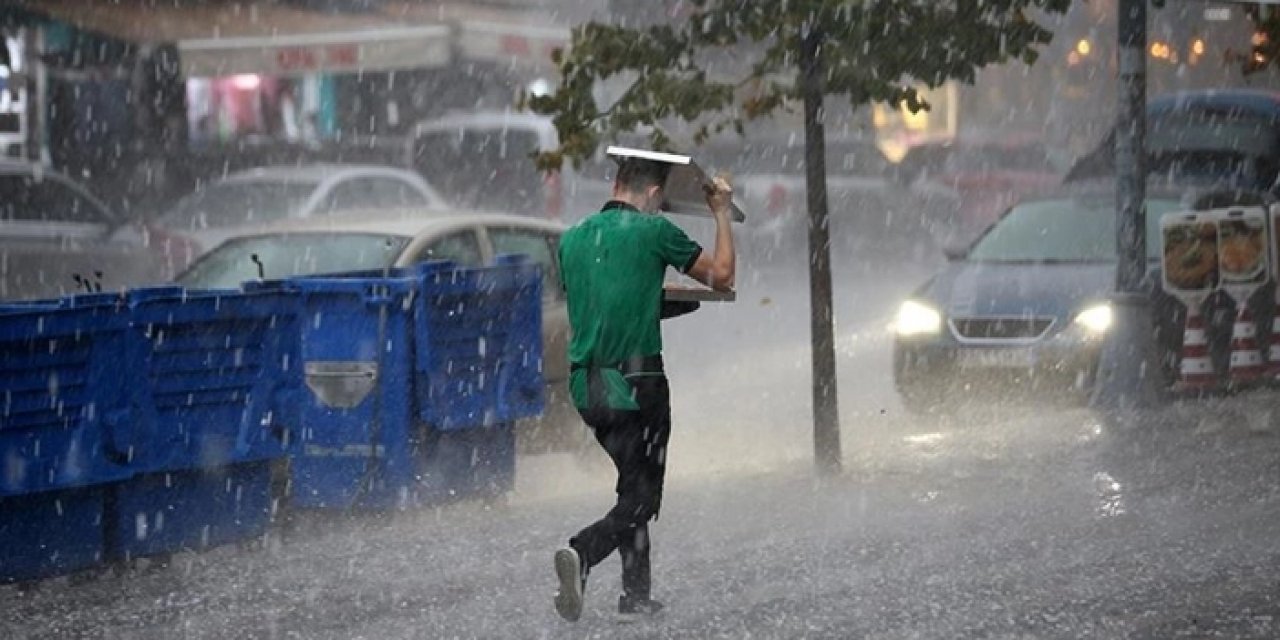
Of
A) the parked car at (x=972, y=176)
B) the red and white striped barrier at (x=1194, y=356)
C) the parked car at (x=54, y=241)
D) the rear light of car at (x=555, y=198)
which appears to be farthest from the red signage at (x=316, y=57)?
the red and white striped barrier at (x=1194, y=356)

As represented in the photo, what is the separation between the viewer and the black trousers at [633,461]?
869 cm

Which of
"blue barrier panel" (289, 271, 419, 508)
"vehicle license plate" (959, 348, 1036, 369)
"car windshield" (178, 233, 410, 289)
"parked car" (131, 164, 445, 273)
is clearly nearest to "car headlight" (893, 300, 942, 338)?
"vehicle license plate" (959, 348, 1036, 369)

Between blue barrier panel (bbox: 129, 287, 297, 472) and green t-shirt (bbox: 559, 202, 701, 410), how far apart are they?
2.44 m

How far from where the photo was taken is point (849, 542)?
10609mm

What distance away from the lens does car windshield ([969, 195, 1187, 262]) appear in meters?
16.5

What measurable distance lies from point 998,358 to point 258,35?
17.0 metres

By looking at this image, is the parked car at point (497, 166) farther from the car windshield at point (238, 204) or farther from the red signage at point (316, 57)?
the car windshield at point (238, 204)

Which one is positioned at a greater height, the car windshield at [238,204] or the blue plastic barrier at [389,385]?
the car windshield at [238,204]

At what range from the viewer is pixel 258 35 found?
3059cm

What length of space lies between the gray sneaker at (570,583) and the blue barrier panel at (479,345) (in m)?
3.06

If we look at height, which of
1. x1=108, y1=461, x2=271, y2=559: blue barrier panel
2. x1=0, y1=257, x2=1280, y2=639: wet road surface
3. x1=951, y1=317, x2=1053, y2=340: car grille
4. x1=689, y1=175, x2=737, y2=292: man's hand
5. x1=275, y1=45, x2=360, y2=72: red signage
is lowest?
x1=0, y1=257, x2=1280, y2=639: wet road surface

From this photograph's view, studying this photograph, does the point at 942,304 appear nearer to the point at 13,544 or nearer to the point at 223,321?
the point at 223,321

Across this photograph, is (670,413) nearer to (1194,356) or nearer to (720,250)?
(720,250)

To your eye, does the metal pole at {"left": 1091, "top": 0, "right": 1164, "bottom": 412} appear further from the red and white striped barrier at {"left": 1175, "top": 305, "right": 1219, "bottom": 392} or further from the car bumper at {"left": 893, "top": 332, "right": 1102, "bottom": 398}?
the red and white striped barrier at {"left": 1175, "top": 305, "right": 1219, "bottom": 392}
